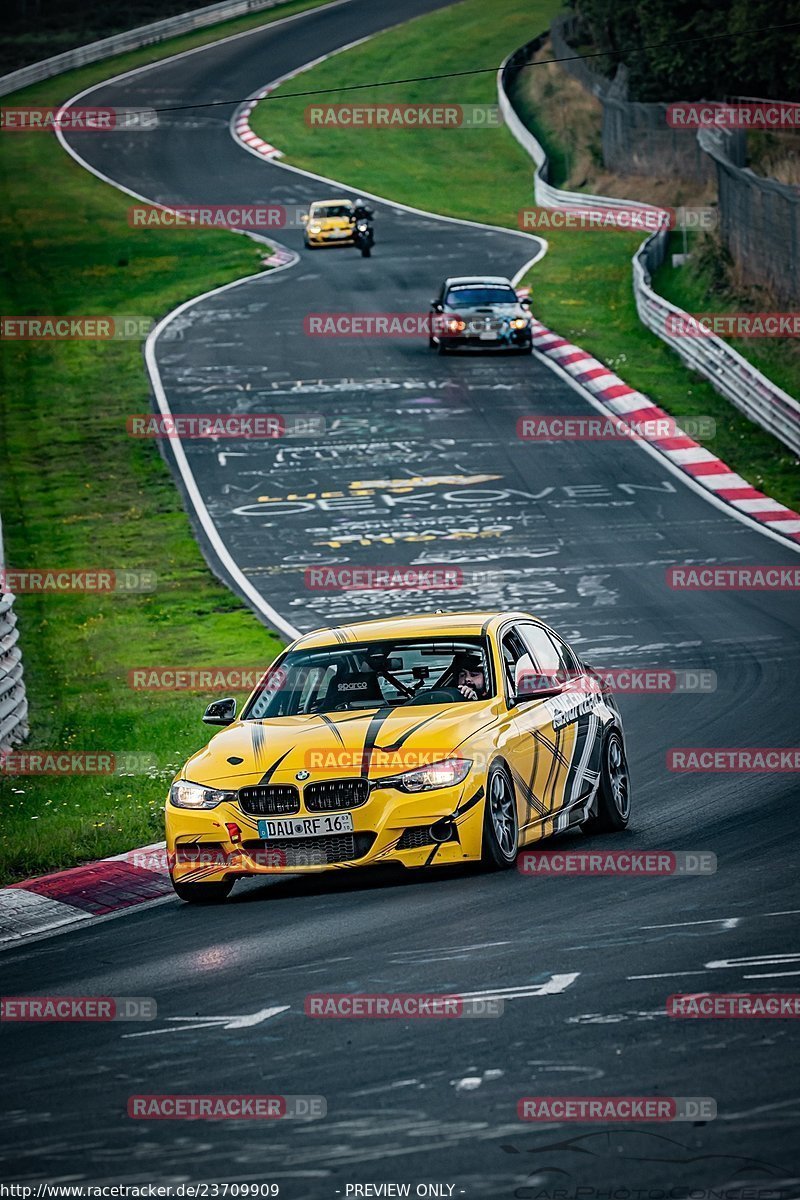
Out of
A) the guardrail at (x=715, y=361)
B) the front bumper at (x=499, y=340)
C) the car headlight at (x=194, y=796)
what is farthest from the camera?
the front bumper at (x=499, y=340)

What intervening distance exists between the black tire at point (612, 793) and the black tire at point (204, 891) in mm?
2569

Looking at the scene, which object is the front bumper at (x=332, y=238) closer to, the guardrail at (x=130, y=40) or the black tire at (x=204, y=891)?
the guardrail at (x=130, y=40)

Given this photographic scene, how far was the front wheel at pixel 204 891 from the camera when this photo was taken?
1112 cm

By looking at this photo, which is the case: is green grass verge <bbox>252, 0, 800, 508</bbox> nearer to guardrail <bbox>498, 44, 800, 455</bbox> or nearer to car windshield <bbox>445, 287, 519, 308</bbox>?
guardrail <bbox>498, 44, 800, 455</bbox>

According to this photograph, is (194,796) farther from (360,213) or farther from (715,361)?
(360,213)

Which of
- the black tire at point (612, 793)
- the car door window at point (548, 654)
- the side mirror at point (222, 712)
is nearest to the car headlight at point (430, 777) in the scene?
the side mirror at point (222, 712)

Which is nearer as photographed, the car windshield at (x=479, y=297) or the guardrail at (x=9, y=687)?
the guardrail at (x=9, y=687)

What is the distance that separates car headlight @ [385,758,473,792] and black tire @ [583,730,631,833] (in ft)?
6.49

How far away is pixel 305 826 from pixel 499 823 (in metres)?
1.09

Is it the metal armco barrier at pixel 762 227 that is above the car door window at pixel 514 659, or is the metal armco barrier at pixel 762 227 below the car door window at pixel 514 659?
below

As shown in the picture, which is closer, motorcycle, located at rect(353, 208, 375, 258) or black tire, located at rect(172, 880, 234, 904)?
black tire, located at rect(172, 880, 234, 904)

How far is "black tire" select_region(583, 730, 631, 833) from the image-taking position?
12.6m

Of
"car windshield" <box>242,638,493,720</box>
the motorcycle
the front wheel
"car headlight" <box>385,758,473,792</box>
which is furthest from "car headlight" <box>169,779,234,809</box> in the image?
the motorcycle

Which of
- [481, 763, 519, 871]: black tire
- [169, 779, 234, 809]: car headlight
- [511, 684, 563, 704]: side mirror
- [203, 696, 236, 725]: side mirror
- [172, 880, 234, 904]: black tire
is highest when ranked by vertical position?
[511, 684, 563, 704]: side mirror
